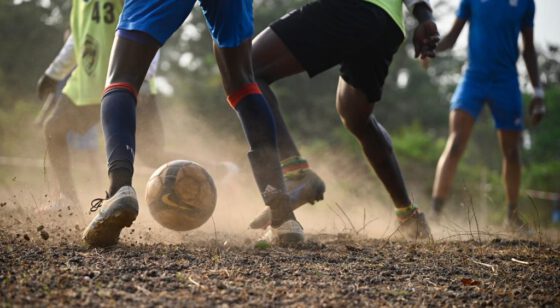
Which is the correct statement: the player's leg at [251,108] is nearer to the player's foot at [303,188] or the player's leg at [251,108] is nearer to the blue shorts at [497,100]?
the player's foot at [303,188]

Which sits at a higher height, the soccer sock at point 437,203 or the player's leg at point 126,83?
the player's leg at point 126,83

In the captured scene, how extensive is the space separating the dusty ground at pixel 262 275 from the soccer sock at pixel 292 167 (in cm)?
73

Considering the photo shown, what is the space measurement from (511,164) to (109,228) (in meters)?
4.93

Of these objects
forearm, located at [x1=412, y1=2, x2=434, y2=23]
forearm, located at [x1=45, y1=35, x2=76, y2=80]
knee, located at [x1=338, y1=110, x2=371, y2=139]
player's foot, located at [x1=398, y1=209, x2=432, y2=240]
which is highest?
forearm, located at [x1=45, y1=35, x2=76, y2=80]

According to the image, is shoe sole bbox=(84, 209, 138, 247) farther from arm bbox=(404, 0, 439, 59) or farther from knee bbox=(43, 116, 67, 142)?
knee bbox=(43, 116, 67, 142)

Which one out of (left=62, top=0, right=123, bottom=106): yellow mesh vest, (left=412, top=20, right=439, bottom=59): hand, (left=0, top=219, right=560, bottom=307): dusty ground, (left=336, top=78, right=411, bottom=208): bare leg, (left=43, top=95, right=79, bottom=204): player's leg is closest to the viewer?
(left=0, top=219, right=560, bottom=307): dusty ground

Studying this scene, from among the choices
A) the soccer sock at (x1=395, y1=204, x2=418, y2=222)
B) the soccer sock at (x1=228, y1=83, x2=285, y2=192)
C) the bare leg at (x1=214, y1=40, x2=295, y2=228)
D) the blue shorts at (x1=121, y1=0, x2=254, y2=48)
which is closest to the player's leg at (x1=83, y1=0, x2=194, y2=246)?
the blue shorts at (x1=121, y1=0, x2=254, y2=48)

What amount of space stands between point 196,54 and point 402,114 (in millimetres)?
12884

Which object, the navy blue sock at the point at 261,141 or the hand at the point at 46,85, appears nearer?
the navy blue sock at the point at 261,141

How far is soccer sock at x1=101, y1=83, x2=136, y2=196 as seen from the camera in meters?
2.88

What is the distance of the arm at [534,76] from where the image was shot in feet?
22.5

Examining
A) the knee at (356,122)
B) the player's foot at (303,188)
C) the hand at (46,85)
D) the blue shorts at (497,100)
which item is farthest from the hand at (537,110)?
the hand at (46,85)

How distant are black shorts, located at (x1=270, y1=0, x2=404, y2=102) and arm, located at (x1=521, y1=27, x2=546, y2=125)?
11.0 feet

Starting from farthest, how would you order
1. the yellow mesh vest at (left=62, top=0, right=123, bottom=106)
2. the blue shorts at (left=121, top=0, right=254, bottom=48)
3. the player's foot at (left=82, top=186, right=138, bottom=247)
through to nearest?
the yellow mesh vest at (left=62, top=0, right=123, bottom=106) < the blue shorts at (left=121, top=0, right=254, bottom=48) < the player's foot at (left=82, top=186, right=138, bottom=247)
